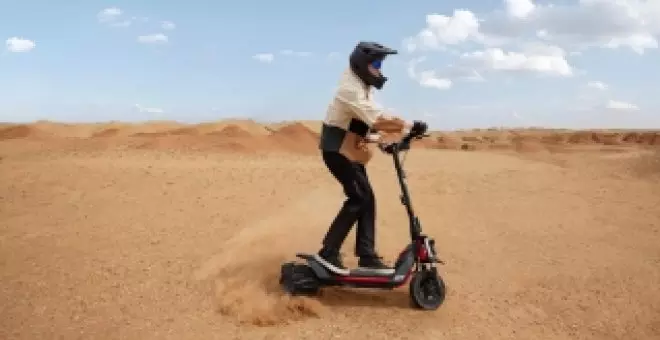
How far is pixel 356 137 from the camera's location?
5359 millimetres

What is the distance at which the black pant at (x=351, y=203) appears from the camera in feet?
17.7

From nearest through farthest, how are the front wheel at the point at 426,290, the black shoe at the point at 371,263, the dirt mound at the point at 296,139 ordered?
the front wheel at the point at 426,290 < the black shoe at the point at 371,263 < the dirt mound at the point at 296,139

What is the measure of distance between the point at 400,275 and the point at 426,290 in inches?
10.7

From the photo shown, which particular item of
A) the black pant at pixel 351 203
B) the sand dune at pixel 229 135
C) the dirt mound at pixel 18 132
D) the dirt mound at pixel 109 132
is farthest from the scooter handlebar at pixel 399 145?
the dirt mound at pixel 109 132

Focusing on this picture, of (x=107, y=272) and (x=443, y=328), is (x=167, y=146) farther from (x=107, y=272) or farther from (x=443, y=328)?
(x=443, y=328)

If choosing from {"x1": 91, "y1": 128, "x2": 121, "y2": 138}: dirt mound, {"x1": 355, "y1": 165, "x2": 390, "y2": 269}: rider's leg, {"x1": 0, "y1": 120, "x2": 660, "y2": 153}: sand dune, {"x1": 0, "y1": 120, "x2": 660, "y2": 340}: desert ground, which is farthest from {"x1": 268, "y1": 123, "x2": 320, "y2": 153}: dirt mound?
{"x1": 355, "y1": 165, "x2": 390, "y2": 269}: rider's leg

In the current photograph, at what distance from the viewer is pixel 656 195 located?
1034cm

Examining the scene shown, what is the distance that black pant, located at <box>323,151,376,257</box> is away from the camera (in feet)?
17.7

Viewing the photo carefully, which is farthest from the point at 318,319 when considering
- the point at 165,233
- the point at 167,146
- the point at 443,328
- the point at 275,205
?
the point at 167,146

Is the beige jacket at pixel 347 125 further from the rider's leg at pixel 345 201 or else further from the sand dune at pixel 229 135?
the sand dune at pixel 229 135

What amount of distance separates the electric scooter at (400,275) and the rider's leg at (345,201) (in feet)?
0.42

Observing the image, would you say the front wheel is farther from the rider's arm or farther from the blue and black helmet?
the blue and black helmet

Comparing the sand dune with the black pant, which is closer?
the black pant

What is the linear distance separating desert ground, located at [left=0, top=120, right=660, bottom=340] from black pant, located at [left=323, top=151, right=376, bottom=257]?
537 millimetres
